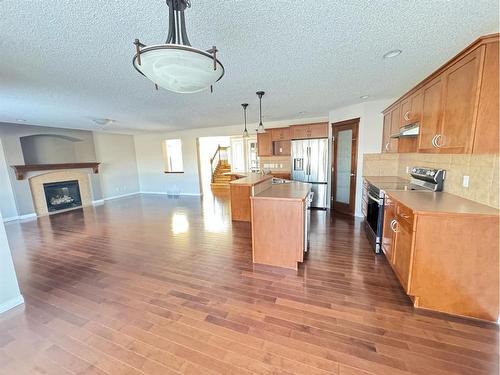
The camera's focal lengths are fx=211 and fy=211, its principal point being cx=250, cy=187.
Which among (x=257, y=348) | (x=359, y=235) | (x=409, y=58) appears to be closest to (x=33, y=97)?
(x=257, y=348)

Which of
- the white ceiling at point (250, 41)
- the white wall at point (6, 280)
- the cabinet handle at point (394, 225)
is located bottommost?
the white wall at point (6, 280)

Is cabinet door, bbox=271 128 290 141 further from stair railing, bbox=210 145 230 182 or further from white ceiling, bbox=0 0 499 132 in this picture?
stair railing, bbox=210 145 230 182

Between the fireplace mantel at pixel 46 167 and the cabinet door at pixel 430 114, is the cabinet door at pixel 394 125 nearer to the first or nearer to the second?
the cabinet door at pixel 430 114

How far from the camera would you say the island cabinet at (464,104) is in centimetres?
161

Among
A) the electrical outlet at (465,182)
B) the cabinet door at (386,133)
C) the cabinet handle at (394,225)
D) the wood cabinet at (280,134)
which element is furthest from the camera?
the wood cabinet at (280,134)

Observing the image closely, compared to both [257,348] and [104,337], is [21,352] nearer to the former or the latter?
[104,337]

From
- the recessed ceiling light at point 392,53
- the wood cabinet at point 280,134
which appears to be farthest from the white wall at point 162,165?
the recessed ceiling light at point 392,53

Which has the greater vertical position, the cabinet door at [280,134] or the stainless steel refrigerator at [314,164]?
the cabinet door at [280,134]

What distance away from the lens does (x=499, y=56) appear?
5.09ft

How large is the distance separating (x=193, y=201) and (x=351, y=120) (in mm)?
5170

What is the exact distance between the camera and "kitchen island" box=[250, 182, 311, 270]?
258 centimetres

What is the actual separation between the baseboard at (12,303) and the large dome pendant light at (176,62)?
269 cm

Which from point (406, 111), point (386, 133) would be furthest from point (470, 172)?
point (386, 133)

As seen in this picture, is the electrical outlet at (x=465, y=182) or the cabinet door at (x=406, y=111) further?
the cabinet door at (x=406, y=111)
